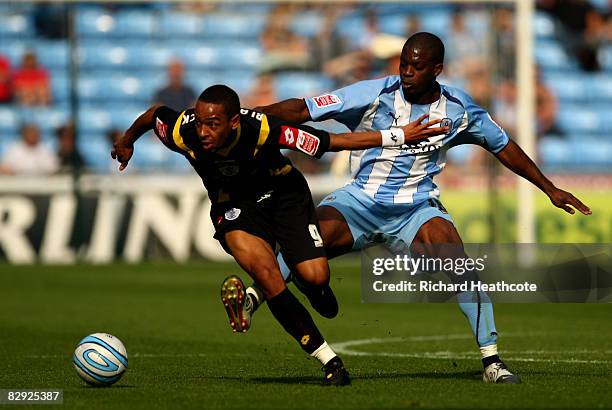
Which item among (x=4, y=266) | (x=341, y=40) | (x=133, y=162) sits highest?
(x=341, y=40)

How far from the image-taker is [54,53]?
71.9 ft

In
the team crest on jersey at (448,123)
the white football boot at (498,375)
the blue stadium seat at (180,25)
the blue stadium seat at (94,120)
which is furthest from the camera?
the blue stadium seat at (180,25)

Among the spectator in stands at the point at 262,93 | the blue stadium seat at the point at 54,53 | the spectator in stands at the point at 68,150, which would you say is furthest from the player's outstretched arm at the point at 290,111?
the blue stadium seat at the point at 54,53

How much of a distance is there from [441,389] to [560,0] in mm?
18784

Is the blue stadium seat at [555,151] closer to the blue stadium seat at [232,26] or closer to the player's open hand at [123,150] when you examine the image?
the blue stadium seat at [232,26]

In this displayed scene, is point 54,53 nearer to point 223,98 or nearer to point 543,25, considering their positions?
point 543,25

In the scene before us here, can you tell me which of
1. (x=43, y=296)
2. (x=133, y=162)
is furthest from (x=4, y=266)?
(x=43, y=296)

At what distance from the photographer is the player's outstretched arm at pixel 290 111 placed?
847cm

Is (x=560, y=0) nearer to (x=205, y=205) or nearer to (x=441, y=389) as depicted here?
(x=205, y=205)

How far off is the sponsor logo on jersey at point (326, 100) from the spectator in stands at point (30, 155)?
497 inches

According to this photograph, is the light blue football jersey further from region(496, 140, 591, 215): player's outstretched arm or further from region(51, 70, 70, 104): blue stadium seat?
region(51, 70, 70, 104): blue stadium seat

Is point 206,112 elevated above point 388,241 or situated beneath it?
elevated above

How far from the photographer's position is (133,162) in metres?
21.0

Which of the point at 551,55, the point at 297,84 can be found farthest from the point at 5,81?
the point at 551,55
